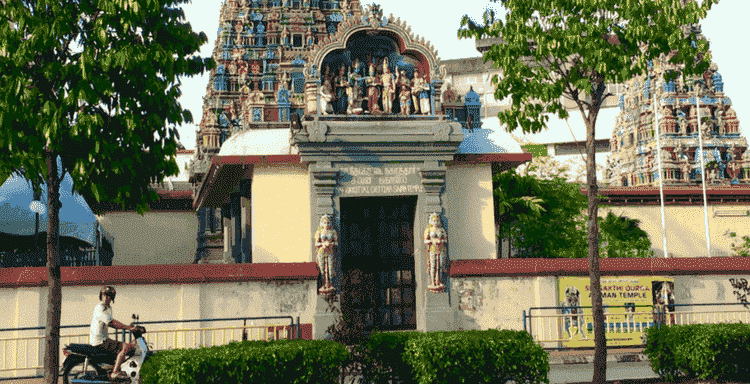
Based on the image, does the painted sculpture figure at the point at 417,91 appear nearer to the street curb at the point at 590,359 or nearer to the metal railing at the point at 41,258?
the street curb at the point at 590,359

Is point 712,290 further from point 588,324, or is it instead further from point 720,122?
point 720,122

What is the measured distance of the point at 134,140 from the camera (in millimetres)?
13648

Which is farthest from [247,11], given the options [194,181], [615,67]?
[615,67]

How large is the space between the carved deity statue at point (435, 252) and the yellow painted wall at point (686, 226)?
1557 cm

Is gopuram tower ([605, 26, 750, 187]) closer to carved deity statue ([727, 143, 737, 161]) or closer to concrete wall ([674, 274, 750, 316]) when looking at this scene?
carved deity statue ([727, 143, 737, 161])

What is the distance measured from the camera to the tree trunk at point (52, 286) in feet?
45.2

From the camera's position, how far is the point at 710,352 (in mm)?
14461

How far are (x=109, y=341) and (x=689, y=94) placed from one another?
130 ft

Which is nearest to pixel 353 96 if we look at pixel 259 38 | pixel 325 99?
pixel 325 99

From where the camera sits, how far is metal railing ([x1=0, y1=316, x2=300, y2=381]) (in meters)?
17.5

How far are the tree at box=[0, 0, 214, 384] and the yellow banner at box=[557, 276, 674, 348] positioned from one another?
11447 mm

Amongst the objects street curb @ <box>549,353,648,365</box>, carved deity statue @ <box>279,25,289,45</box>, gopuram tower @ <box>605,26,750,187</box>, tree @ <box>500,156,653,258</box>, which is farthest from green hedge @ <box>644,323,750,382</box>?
carved deity statue @ <box>279,25,289,45</box>

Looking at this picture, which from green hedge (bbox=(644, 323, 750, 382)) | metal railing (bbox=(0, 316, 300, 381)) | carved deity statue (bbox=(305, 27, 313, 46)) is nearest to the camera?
green hedge (bbox=(644, 323, 750, 382))

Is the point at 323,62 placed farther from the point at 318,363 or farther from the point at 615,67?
the point at 318,363
